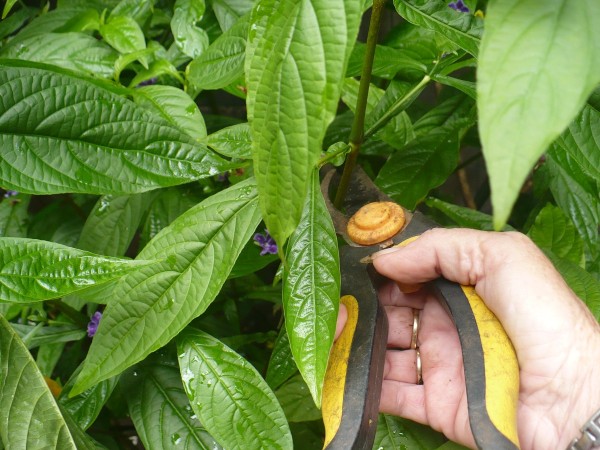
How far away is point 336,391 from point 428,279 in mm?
179

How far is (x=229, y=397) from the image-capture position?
67cm

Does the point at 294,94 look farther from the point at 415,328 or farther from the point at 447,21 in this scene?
the point at 415,328

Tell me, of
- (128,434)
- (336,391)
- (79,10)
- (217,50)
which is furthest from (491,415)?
(79,10)

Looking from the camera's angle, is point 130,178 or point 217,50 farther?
point 217,50

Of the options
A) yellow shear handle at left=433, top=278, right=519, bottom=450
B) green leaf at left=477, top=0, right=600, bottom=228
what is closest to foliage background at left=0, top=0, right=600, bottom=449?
green leaf at left=477, top=0, right=600, bottom=228

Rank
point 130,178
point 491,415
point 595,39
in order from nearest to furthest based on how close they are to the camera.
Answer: point 595,39, point 491,415, point 130,178

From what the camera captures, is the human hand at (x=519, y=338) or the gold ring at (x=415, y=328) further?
the gold ring at (x=415, y=328)

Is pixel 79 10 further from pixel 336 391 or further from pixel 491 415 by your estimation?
pixel 491 415

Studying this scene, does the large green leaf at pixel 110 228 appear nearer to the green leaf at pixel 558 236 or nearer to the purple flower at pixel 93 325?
the purple flower at pixel 93 325

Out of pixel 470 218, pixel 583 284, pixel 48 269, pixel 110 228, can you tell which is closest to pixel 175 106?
pixel 110 228

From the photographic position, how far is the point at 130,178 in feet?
2.21

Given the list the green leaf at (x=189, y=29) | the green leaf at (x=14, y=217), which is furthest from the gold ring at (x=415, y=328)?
the green leaf at (x=14, y=217)

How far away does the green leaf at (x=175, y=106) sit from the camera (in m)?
0.82

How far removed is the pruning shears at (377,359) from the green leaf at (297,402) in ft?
0.62
